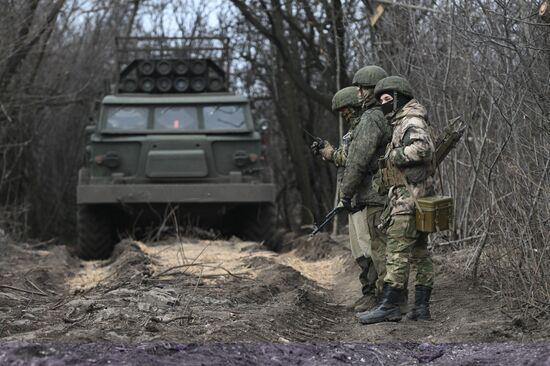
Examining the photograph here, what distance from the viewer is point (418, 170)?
6.09 metres

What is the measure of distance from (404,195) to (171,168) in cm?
606

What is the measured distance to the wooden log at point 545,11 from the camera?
17.7ft

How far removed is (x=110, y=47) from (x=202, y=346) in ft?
57.2

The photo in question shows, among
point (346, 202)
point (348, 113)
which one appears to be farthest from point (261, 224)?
point (346, 202)

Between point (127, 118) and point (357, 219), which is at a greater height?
point (127, 118)

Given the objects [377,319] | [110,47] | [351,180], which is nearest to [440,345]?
[377,319]

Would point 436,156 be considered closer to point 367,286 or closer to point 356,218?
point 356,218

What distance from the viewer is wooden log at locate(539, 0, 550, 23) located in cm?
539

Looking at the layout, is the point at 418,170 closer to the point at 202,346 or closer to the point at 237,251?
the point at 202,346

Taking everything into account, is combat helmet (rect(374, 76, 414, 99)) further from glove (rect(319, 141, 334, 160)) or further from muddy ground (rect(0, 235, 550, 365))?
muddy ground (rect(0, 235, 550, 365))

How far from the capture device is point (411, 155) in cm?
596

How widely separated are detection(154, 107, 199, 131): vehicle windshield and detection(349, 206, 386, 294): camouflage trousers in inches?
223

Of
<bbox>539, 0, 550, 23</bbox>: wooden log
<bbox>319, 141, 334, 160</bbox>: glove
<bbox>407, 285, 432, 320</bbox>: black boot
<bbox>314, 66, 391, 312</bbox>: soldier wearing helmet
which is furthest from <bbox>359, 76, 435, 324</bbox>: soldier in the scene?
<bbox>539, 0, 550, 23</bbox>: wooden log

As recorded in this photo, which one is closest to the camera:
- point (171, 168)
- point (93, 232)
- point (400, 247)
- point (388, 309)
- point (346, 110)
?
point (400, 247)
